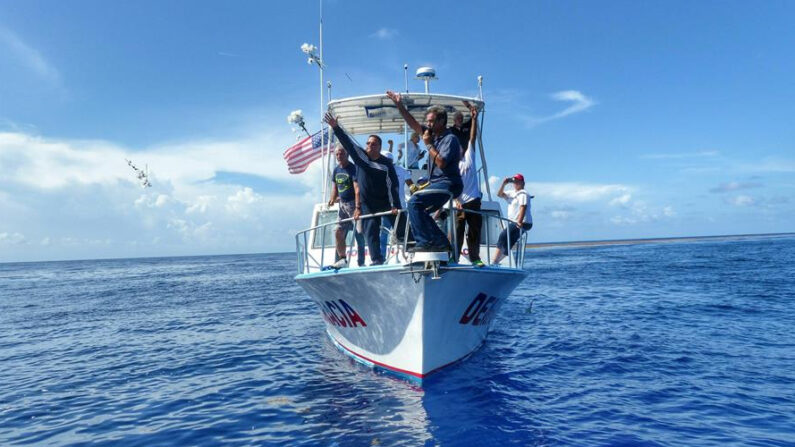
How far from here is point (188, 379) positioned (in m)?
9.03

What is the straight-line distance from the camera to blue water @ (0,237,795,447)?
240 inches

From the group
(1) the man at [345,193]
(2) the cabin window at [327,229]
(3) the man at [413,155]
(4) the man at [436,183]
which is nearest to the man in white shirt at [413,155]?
(3) the man at [413,155]

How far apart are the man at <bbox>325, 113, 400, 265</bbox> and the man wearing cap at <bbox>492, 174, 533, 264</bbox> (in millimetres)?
2510

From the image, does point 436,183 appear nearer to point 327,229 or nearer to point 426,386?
point 426,386

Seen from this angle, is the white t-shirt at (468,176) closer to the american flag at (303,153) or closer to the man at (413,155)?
the man at (413,155)

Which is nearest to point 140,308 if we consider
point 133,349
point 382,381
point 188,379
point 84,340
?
point 84,340

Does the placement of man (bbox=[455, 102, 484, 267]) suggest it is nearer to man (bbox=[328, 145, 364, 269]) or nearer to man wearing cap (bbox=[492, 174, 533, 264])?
man wearing cap (bbox=[492, 174, 533, 264])

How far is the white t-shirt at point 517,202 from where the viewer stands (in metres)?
8.79

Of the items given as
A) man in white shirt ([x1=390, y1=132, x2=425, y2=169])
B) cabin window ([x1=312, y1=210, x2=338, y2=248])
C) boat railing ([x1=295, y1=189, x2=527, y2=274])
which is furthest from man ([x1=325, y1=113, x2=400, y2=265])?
man in white shirt ([x1=390, y1=132, x2=425, y2=169])

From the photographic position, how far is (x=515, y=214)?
356 inches

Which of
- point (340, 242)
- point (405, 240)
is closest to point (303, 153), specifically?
point (340, 242)

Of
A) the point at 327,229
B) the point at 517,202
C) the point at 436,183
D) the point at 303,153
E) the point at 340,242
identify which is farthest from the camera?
the point at 303,153

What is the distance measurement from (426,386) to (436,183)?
3.37 meters

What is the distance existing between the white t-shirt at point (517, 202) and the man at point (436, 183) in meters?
2.66
